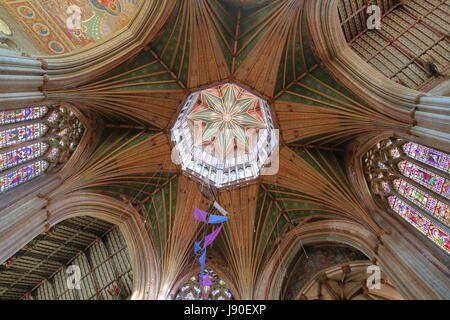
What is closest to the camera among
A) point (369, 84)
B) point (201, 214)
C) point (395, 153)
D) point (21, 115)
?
point (21, 115)

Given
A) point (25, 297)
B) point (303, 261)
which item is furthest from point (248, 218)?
point (25, 297)

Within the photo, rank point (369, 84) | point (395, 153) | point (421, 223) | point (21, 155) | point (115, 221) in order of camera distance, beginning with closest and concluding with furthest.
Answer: point (421, 223) < point (21, 155) < point (369, 84) < point (395, 153) < point (115, 221)

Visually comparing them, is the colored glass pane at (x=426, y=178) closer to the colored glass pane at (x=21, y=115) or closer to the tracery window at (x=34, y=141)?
the tracery window at (x=34, y=141)

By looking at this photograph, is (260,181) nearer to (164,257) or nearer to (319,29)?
(164,257)

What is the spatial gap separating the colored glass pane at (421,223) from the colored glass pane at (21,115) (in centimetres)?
1251

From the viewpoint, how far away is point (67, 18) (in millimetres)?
8805

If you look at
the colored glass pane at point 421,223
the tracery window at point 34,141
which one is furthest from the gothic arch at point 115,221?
the colored glass pane at point 421,223

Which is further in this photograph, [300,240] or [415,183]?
[300,240]

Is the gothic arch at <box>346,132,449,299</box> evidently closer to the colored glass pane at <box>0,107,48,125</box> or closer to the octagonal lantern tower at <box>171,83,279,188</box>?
the octagonal lantern tower at <box>171,83,279,188</box>

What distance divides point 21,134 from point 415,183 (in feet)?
40.5

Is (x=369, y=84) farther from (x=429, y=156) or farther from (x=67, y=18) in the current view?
(x=67, y=18)

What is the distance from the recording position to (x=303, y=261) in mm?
11859

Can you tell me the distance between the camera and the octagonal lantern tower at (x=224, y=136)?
13.0 metres

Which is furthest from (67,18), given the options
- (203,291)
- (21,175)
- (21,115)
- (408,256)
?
(408,256)
